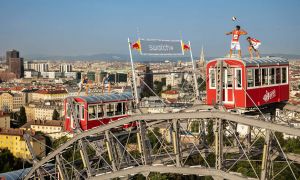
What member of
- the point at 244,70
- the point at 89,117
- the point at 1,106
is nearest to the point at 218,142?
the point at 244,70

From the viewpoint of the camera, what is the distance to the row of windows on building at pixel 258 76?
13203mm

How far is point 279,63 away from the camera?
14969 mm

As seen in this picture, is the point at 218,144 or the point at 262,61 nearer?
the point at 218,144

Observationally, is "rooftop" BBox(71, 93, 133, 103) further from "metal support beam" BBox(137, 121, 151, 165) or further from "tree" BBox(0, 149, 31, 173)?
"tree" BBox(0, 149, 31, 173)

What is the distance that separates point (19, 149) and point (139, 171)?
160 feet

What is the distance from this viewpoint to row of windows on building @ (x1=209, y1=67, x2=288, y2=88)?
13.2 meters

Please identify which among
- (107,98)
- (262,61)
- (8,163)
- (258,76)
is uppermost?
(262,61)

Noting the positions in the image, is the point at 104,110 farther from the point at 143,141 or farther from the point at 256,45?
the point at 256,45

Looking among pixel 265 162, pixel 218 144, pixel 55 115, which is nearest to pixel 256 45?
pixel 218 144

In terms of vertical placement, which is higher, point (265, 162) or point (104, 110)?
point (104, 110)

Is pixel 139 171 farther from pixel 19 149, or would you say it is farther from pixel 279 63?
pixel 19 149

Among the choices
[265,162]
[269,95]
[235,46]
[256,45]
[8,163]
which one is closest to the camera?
[265,162]

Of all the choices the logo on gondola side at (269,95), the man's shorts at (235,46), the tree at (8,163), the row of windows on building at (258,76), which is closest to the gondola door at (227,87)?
the row of windows on building at (258,76)

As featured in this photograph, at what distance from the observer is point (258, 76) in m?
13.7
